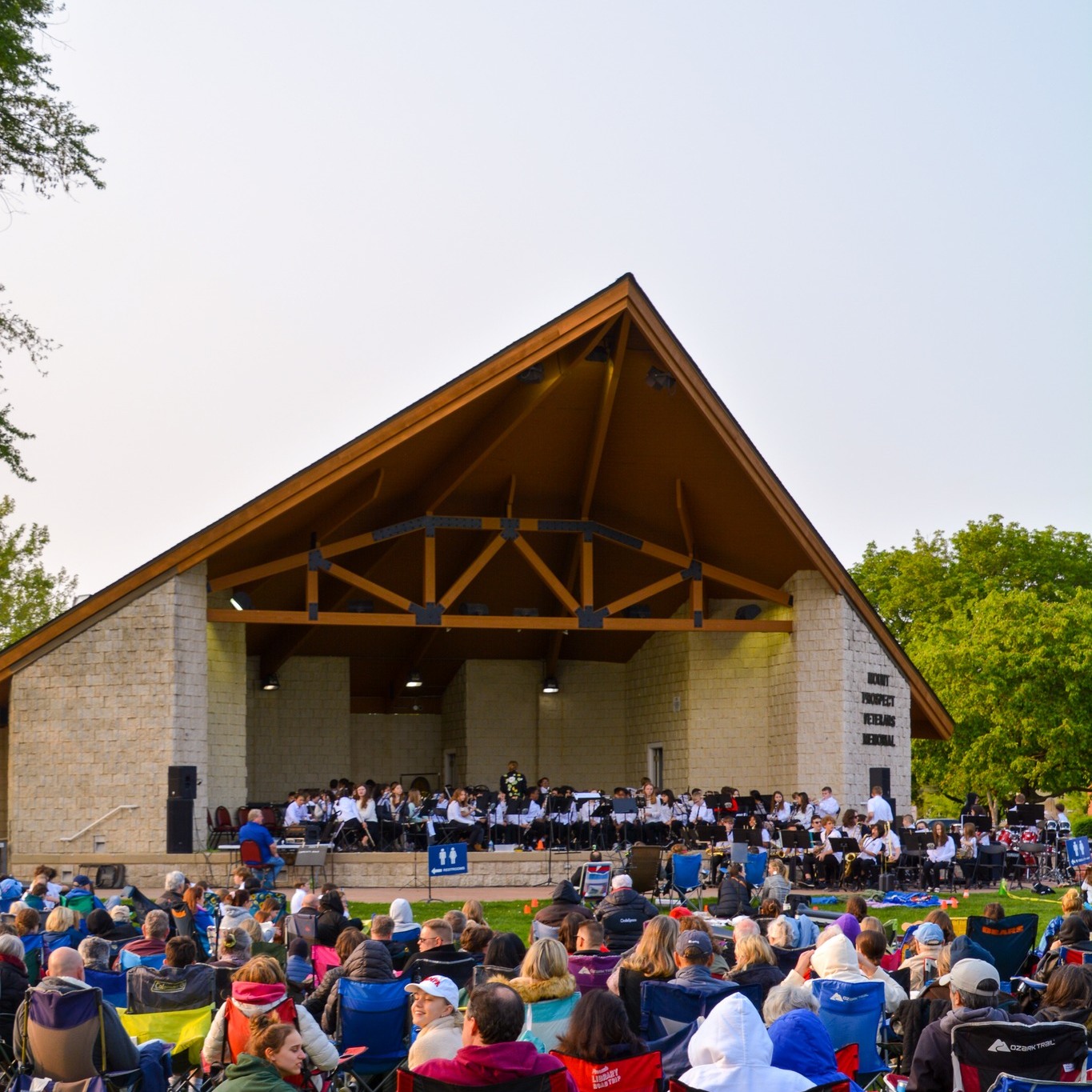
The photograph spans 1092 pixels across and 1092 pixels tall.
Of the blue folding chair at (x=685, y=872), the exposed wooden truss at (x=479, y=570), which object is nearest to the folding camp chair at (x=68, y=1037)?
the blue folding chair at (x=685, y=872)

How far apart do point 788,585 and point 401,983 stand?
1729 centimetres

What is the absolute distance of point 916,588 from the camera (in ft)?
150

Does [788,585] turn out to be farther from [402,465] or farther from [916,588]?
[916,588]

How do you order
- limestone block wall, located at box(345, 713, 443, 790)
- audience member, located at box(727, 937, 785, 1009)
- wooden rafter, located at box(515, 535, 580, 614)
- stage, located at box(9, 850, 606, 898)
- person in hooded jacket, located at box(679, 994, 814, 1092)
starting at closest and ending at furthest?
person in hooded jacket, located at box(679, 994, 814, 1092) → audience member, located at box(727, 937, 785, 1009) → stage, located at box(9, 850, 606, 898) → wooden rafter, located at box(515, 535, 580, 614) → limestone block wall, located at box(345, 713, 443, 790)

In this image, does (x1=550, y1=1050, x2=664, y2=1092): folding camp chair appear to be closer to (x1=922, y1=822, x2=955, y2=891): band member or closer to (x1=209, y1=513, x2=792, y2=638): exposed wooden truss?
(x1=922, y1=822, x2=955, y2=891): band member

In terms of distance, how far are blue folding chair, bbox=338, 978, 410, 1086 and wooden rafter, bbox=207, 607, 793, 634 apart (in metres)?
14.5

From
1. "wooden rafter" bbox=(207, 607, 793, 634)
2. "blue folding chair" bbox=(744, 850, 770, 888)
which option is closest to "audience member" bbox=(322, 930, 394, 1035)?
"blue folding chair" bbox=(744, 850, 770, 888)

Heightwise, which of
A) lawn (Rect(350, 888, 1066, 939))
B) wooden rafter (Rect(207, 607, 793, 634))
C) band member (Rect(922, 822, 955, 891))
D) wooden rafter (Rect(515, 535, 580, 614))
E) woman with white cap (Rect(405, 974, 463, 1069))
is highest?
wooden rafter (Rect(515, 535, 580, 614))

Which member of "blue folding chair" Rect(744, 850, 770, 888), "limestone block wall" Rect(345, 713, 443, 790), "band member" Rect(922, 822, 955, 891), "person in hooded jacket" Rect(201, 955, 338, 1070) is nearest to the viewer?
"person in hooded jacket" Rect(201, 955, 338, 1070)

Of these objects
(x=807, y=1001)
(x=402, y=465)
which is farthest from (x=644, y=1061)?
(x=402, y=465)

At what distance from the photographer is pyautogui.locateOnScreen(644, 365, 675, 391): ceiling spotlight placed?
21.1 m

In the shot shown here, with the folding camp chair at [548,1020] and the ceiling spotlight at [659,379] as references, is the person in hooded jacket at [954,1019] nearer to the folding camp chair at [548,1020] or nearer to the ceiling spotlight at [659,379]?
the folding camp chair at [548,1020]

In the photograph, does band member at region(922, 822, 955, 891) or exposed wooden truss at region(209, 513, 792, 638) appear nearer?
band member at region(922, 822, 955, 891)

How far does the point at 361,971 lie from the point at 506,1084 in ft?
8.75
